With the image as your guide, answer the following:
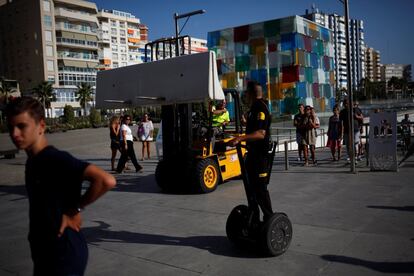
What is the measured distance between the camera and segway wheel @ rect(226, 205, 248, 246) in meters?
4.65

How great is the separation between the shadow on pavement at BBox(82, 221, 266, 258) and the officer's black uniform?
2.22 ft

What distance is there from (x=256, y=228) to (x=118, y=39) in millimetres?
105132

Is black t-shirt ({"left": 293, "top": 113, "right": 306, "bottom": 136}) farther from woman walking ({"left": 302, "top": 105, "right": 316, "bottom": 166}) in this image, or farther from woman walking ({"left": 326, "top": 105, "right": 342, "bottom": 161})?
woman walking ({"left": 326, "top": 105, "right": 342, "bottom": 161})

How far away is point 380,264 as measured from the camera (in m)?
4.07

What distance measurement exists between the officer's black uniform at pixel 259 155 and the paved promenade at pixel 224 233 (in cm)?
74

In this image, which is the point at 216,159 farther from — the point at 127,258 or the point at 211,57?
the point at 127,258

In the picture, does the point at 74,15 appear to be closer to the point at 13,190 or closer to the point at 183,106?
the point at 13,190

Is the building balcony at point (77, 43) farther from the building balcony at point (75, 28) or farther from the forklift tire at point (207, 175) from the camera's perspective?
the forklift tire at point (207, 175)

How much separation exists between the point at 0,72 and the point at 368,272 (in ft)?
307

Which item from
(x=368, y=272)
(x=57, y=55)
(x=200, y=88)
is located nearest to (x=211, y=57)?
(x=200, y=88)

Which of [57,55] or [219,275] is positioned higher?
[57,55]

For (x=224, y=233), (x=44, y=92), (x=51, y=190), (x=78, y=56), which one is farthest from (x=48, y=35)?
(x=51, y=190)

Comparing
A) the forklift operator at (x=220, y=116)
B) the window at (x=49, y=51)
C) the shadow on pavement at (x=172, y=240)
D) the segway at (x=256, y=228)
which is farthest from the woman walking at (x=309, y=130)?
the window at (x=49, y=51)

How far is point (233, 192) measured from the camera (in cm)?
838
